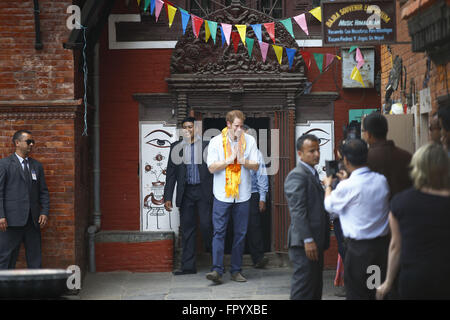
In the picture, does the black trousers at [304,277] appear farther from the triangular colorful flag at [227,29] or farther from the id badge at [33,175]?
the triangular colorful flag at [227,29]

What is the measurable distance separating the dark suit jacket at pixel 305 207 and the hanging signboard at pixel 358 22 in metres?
2.37

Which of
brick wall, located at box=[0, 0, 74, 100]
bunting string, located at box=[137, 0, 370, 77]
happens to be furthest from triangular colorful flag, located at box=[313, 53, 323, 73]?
brick wall, located at box=[0, 0, 74, 100]

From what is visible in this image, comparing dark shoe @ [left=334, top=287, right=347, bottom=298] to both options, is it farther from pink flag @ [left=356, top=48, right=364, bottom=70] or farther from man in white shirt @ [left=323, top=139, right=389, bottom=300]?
pink flag @ [left=356, top=48, right=364, bottom=70]

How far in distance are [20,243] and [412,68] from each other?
5.38 m

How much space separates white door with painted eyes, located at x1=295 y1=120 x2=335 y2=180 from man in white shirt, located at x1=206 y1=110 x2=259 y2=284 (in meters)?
1.87

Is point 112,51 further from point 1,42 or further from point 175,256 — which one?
point 175,256

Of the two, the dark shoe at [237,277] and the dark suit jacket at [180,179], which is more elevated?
the dark suit jacket at [180,179]

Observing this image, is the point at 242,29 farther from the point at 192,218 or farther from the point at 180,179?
the point at 192,218

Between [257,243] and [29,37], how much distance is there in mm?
4310

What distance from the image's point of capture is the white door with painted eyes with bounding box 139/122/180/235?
408 inches

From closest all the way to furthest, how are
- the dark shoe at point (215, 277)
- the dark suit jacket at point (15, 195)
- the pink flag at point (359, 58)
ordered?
the dark suit jacket at point (15, 195), the dark shoe at point (215, 277), the pink flag at point (359, 58)

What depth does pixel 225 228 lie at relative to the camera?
8.73m

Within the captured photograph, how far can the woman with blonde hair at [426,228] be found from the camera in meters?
4.50

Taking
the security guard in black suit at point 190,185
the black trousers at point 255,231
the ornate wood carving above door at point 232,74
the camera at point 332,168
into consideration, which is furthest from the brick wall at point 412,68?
the security guard in black suit at point 190,185
